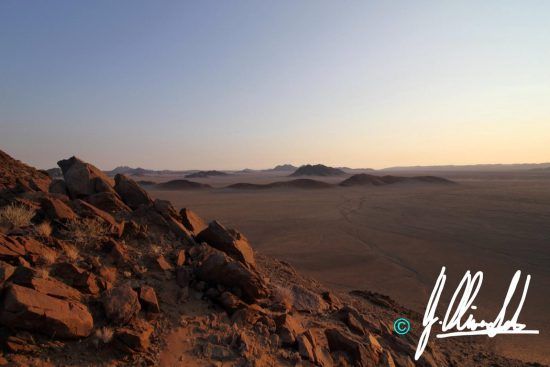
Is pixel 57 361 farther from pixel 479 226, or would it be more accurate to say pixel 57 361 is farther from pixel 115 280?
pixel 479 226

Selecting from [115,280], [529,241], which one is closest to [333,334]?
[115,280]

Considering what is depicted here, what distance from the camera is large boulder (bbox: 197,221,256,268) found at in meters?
7.84

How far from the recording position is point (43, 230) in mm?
6121

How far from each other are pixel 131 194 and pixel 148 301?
4653 millimetres

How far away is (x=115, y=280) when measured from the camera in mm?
5703

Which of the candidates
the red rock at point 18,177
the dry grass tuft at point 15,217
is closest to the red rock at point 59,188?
the red rock at point 18,177

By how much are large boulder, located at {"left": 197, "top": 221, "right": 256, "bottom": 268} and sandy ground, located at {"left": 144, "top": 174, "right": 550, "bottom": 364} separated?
515 cm

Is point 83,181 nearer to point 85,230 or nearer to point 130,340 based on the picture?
point 85,230

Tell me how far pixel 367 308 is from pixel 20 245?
7167 mm

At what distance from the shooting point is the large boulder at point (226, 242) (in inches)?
309

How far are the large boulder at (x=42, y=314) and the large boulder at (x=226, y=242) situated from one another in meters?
3.53

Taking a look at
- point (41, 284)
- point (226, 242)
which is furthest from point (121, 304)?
point (226, 242)

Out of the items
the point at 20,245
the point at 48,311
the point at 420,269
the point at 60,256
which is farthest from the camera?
the point at 420,269

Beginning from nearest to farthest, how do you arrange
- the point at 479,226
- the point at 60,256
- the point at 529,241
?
the point at 60,256 < the point at 529,241 < the point at 479,226
